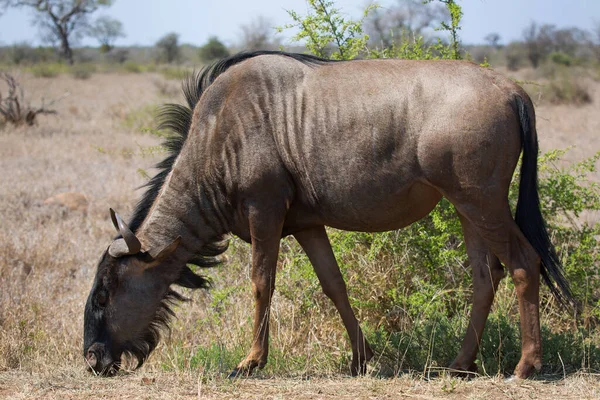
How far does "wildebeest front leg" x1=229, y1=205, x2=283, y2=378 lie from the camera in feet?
16.2

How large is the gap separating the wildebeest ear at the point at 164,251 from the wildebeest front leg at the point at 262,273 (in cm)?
52

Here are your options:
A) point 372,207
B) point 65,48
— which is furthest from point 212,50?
point 372,207

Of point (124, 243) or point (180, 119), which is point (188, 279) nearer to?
point (124, 243)

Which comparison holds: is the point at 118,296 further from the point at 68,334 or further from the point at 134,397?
the point at 68,334

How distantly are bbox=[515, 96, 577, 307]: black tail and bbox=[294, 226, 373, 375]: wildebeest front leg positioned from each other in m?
1.33

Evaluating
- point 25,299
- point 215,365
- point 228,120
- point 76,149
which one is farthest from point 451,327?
point 76,149

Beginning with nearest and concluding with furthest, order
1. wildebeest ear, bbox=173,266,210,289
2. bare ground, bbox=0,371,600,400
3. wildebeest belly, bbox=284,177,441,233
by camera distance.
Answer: bare ground, bbox=0,371,600,400 → wildebeest belly, bbox=284,177,441,233 → wildebeest ear, bbox=173,266,210,289

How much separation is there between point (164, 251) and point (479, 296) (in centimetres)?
214

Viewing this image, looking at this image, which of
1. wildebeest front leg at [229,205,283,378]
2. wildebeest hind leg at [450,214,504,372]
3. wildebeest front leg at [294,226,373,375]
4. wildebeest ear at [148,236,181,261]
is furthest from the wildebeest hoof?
wildebeest ear at [148,236,181,261]

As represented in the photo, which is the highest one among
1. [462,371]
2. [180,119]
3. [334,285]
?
[180,119]

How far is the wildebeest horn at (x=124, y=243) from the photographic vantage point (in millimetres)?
4945

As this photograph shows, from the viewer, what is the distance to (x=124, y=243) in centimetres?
507

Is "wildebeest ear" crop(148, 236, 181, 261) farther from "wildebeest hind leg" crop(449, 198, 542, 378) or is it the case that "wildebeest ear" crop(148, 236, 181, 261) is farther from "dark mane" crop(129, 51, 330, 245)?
"wildebeest hind leg" crop(449, 198, 542, 378)

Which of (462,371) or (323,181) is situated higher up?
(323,181)
